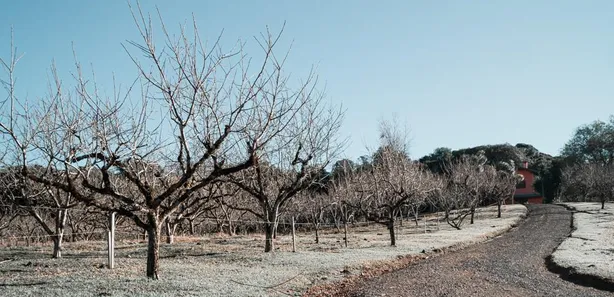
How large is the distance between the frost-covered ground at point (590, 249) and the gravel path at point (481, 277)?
0.82 metres

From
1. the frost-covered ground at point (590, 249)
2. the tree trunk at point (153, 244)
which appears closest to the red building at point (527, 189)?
the frost-covered ground at point (590, 249)

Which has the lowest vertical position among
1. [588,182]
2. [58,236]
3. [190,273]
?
[190,273]

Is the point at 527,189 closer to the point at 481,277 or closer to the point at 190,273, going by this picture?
the point at 481,277

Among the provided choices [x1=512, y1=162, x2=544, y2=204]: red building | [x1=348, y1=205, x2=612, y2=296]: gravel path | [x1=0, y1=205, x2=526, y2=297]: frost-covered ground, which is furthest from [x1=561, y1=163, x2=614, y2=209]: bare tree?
[x1=0, y1=205, x2=526, y2=297]: frost-covered ground

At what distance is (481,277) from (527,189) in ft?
240

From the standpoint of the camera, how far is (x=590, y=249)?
78.6 ft

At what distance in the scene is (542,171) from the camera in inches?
3130

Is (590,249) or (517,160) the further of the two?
(517,160)

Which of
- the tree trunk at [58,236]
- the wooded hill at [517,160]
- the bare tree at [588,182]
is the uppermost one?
the wooded hill at [517,160]

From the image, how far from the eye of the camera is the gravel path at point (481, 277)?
45.6 ft

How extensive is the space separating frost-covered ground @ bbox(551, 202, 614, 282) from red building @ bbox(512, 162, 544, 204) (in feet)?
128

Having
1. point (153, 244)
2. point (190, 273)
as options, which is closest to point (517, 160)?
point (190, 273)

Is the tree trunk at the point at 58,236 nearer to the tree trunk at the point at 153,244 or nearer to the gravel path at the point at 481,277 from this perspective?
the tree trunk at the point at 153,244

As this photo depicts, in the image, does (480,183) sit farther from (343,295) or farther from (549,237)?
(343,295)
